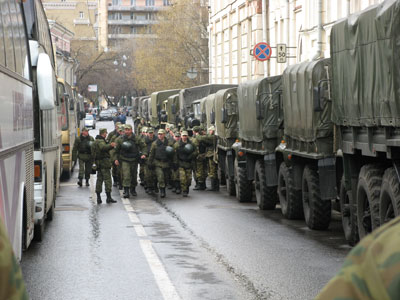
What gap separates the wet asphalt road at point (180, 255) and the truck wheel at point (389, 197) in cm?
83

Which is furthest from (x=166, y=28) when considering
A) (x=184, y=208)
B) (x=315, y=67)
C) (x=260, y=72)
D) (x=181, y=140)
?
(x=315, y=67)

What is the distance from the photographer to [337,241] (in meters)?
13.4

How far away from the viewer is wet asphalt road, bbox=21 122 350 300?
9.41 meters

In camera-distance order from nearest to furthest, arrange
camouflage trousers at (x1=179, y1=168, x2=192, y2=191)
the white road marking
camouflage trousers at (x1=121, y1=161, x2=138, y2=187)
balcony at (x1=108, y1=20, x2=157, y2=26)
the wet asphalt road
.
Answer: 1. the white road marking
2. the wet asphalt road
3. camouflage trousers at (x1=121, y1=161, x2=138, y2=187)
4. camouflage trousers at (x1=179, y1=168, x2=192, y2=191)
5. balcony at (x1=108, y1=20, x2=157, y2=26)

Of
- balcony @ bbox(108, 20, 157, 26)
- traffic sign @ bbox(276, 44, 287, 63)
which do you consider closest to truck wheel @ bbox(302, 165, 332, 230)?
traffic sign @ bbox(276, 44, 287, 63)

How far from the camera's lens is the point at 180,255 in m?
12.0

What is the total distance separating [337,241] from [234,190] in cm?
918

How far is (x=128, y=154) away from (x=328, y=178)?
360 inches

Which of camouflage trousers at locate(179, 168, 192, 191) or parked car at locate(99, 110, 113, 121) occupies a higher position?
parked car at locate(99, 110, 113, 121)

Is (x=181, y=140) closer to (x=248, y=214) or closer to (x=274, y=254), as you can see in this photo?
(x=248, y=214)

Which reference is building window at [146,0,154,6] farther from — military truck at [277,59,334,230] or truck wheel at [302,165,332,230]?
truck wheel at [302,165,332,230]

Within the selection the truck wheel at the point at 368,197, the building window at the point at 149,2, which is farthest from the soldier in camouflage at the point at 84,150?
the building window at the point at 149,2

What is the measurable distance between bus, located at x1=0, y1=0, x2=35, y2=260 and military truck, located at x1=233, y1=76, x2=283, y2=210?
872 centimetres

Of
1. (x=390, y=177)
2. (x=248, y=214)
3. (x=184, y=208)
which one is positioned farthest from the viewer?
(x=184, y=208)
